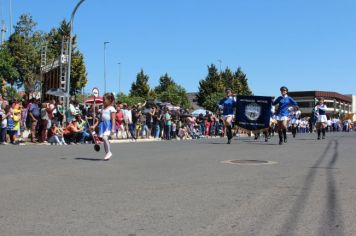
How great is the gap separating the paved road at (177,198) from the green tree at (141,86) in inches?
3176

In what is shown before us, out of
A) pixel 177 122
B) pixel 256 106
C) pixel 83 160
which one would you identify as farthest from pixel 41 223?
pixel 177 122

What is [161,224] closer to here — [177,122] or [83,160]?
[83,160]

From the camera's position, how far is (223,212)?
18.6 ft

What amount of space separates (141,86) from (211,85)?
1316 centimetres

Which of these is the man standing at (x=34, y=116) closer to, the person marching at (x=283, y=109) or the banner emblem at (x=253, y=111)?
the banner emblem at (x=253, y=111)

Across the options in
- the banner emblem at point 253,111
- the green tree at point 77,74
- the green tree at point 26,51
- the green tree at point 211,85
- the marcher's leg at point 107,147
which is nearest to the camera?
the marcher's leg at point 107,147

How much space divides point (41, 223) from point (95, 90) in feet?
74.1

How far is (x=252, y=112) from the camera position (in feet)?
68.7

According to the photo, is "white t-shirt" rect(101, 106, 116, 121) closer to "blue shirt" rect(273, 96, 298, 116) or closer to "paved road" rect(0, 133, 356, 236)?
"paved road" rect(0, 133, 356, 236)

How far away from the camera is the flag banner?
2078 cm

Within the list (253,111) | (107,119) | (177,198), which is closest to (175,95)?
(253,111)

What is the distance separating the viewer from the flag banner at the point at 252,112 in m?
20.8

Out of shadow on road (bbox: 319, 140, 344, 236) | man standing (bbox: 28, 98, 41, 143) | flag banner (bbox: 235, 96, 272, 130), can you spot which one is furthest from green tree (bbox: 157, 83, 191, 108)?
shadow on road (bbox: 319, 140, 344, 236)

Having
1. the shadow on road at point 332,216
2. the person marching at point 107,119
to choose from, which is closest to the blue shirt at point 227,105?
the person marching at point 107,119
